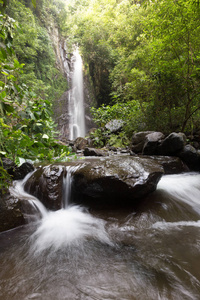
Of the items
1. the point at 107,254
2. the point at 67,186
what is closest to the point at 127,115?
the point at 67,186

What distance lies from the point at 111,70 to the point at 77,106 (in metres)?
5.63

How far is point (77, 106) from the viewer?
1742cm

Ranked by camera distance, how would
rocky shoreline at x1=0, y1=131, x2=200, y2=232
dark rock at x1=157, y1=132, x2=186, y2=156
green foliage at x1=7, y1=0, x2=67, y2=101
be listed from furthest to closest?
green foliage at x1=7, y1=0, x2=67, y2=101, dark rock at x1=157, y1=132, x2=186, y2=156, rocky shoreline at x1=0, y1=131, x2=200, y2=232

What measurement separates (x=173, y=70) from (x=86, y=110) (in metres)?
12.8

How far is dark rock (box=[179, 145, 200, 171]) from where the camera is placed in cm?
465

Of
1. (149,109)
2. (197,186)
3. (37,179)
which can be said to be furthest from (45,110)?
(149,109)

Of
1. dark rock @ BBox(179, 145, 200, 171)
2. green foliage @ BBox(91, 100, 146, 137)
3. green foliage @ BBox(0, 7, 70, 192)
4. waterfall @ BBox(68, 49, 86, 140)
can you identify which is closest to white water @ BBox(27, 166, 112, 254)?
green foliage @ BBox(0, 7, 70, 192)

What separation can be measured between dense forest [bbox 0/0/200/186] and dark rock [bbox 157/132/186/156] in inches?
42.4

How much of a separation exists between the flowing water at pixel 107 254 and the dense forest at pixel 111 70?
1044 mm

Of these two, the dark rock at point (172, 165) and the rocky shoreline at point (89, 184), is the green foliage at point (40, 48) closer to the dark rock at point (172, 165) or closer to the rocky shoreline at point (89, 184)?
the rocky shoreline at point (89, 184)

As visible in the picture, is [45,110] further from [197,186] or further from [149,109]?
[149,109]

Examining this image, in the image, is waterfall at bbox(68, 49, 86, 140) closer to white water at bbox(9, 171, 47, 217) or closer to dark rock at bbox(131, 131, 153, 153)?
dark rock at bbox(131, 131, 153, 153)

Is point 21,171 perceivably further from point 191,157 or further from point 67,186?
point 191,157

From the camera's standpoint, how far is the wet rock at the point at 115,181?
2.67m
